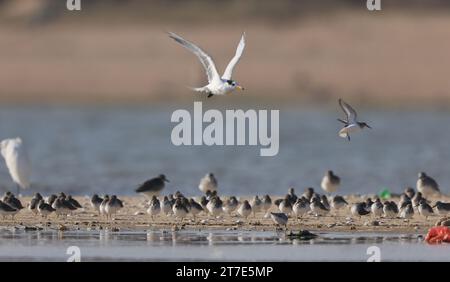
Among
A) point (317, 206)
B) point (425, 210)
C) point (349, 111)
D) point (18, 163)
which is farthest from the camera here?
point (18, 163)

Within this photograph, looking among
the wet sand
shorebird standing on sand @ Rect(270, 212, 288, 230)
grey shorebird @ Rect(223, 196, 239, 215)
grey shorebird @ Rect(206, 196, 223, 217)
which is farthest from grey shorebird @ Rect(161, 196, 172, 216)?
shorebird standing on sand @ Rect(270, 212, 288, 230)

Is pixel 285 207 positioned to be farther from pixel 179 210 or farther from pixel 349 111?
pixel 349 111

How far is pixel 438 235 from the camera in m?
20.9

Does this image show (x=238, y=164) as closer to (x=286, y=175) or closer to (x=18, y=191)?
(x=286, y=175)

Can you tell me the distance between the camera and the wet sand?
883 inches

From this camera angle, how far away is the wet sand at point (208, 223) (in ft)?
73.6

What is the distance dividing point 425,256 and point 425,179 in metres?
7.53

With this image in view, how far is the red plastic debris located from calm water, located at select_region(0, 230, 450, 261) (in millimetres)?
149

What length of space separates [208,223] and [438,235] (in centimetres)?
393

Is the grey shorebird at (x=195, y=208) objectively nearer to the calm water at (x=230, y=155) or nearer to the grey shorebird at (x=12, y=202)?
the grey shorebird at (x=12, y=202)

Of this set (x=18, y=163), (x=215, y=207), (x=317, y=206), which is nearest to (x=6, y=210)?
(x=215, y=207)

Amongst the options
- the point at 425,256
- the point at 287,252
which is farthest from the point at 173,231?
the point at 425,256

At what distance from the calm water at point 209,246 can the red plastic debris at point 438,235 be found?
149 mm

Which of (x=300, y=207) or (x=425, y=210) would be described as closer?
(x=300, y=207)
